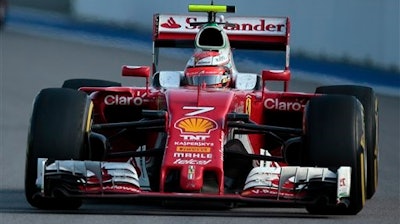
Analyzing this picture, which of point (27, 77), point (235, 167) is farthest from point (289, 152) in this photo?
point (27, 77)

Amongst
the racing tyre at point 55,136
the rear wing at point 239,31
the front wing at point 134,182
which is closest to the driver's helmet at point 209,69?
the rear wing at point 239,31

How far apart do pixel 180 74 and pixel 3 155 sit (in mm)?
3733

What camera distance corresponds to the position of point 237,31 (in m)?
14.9

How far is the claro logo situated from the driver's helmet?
68 cm

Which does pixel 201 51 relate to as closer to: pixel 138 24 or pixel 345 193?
pixel 345 193

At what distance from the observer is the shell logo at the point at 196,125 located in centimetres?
1201

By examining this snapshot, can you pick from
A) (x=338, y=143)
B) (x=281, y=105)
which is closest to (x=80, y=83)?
(x=281, y=105)

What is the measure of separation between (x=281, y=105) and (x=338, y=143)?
4.25ft

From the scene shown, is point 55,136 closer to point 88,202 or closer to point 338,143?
point 88,202

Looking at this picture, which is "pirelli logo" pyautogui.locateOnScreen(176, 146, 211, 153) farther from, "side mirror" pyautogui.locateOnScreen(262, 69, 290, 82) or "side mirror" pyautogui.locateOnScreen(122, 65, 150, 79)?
"side mirror" pyautogui.locateOnScreen(122, 65, 150, 79)

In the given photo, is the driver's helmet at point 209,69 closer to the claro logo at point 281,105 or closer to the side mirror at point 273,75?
the side mirror at point 273,75

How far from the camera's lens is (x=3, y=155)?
16.8 meters

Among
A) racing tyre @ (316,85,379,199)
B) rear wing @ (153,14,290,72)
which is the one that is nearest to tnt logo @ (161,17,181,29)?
rear wing @ (153,14,290,72)

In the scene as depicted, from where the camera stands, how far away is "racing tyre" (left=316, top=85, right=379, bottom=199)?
13.4 meters
